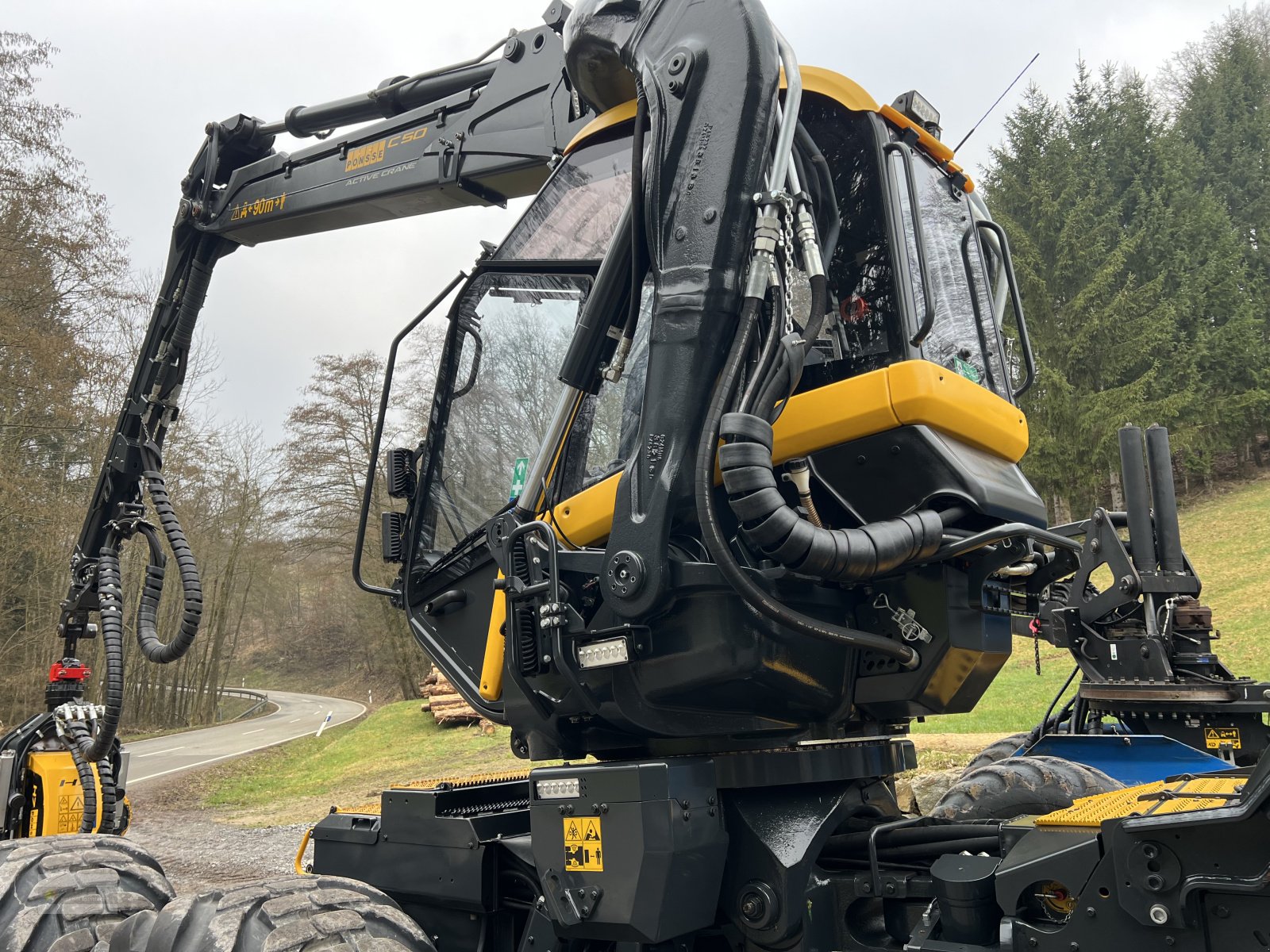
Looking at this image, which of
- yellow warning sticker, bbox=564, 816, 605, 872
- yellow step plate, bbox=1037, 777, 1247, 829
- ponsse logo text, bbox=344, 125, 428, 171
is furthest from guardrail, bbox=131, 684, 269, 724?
yellow step plate, bbox=1037, 777, 1247, 829

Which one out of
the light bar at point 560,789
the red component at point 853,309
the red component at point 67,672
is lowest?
the light bar at point 560,789

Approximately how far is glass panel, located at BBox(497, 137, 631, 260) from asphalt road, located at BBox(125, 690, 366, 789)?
15960mm

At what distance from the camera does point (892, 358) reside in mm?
3000

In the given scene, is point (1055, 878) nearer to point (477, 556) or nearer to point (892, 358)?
point (892, 358)

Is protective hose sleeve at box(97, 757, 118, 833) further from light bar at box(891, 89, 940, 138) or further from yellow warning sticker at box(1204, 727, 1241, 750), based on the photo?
yellow warning sticker at box(1204, 727, 1241, 750)

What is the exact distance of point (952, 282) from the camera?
353 centimetres

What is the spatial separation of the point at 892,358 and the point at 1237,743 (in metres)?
5.20

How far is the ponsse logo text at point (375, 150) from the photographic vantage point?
532 centimetres

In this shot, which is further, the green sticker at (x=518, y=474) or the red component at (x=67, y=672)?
the red component at (x=67, y=672)

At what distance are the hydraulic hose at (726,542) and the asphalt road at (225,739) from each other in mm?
16704

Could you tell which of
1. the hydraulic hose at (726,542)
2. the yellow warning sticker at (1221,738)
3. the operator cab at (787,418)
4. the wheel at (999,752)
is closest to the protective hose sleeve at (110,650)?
the operator cab at (787,418)

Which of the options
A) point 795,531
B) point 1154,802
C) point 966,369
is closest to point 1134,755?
point 966,369

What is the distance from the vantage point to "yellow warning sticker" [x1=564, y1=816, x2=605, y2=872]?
2.90 m

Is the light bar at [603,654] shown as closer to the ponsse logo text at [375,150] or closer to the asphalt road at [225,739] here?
the ponsse logo text at [375,150]
